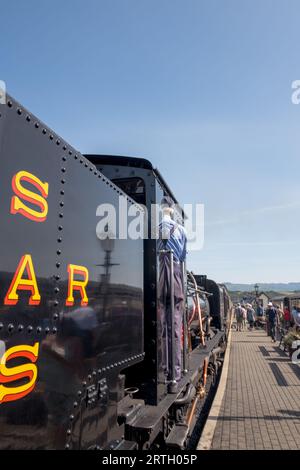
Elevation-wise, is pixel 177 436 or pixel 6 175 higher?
pixel 6 175

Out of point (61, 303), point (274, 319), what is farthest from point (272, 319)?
point (61, 303)

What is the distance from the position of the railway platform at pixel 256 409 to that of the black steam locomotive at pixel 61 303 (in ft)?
8.16

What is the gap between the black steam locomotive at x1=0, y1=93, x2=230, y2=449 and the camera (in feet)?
4.84

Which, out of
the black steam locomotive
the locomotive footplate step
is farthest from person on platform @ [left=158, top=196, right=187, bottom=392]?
the black steam locomotive

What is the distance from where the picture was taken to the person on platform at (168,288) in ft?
12.4

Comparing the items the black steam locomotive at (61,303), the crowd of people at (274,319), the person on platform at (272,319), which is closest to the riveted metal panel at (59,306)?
the black steam locomotive at (61,303)

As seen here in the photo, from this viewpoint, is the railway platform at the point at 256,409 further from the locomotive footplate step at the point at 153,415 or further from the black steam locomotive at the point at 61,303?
the black steam locomotive at the point at 61,303

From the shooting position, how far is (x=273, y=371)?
999 centimetres

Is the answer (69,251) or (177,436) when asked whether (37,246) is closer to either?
(69,251)

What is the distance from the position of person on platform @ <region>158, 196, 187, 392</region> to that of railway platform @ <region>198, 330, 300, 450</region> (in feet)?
5.94

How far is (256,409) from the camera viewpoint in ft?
21.5

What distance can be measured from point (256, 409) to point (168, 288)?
4120mm
